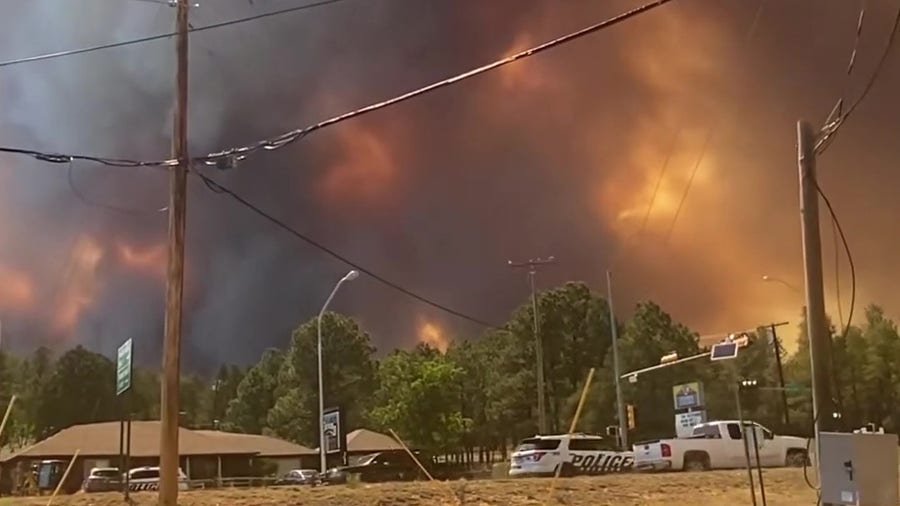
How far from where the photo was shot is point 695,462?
83.0ft

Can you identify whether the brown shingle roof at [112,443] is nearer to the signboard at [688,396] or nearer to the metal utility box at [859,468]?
the signboard at [688,396]

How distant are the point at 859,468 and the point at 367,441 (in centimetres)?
3944

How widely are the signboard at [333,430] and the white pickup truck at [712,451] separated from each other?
9.04 meters

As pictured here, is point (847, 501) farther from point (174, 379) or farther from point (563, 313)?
point (563, 313)

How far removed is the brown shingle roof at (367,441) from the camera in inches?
1927

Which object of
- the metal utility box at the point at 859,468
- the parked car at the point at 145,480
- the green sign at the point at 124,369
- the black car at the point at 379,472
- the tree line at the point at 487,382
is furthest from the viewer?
the tree line at the point at 487,382

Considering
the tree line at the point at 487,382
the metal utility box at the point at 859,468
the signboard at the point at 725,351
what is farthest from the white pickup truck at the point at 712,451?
the metal utility box at the point at 859,468

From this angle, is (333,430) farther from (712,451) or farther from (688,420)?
(712,451)

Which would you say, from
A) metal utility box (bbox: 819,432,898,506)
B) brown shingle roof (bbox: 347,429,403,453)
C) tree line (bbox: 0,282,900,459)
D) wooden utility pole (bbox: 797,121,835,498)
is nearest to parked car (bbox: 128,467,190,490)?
tree line (bbox: 0,282,900,459)

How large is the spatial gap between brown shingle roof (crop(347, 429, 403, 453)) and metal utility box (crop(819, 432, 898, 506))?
123 ft

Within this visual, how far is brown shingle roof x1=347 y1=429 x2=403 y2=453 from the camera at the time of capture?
161ft

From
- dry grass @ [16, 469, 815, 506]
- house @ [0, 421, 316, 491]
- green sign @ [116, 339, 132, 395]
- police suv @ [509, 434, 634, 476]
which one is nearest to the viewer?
dry grass @ [16, 469, 815, 506]

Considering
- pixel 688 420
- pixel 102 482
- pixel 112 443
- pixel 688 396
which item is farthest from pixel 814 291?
pixel 112 443

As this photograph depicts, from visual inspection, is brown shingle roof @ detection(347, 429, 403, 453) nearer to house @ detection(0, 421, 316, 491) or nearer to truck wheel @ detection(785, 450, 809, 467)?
house @ detection(0, 421, 316, 491)
